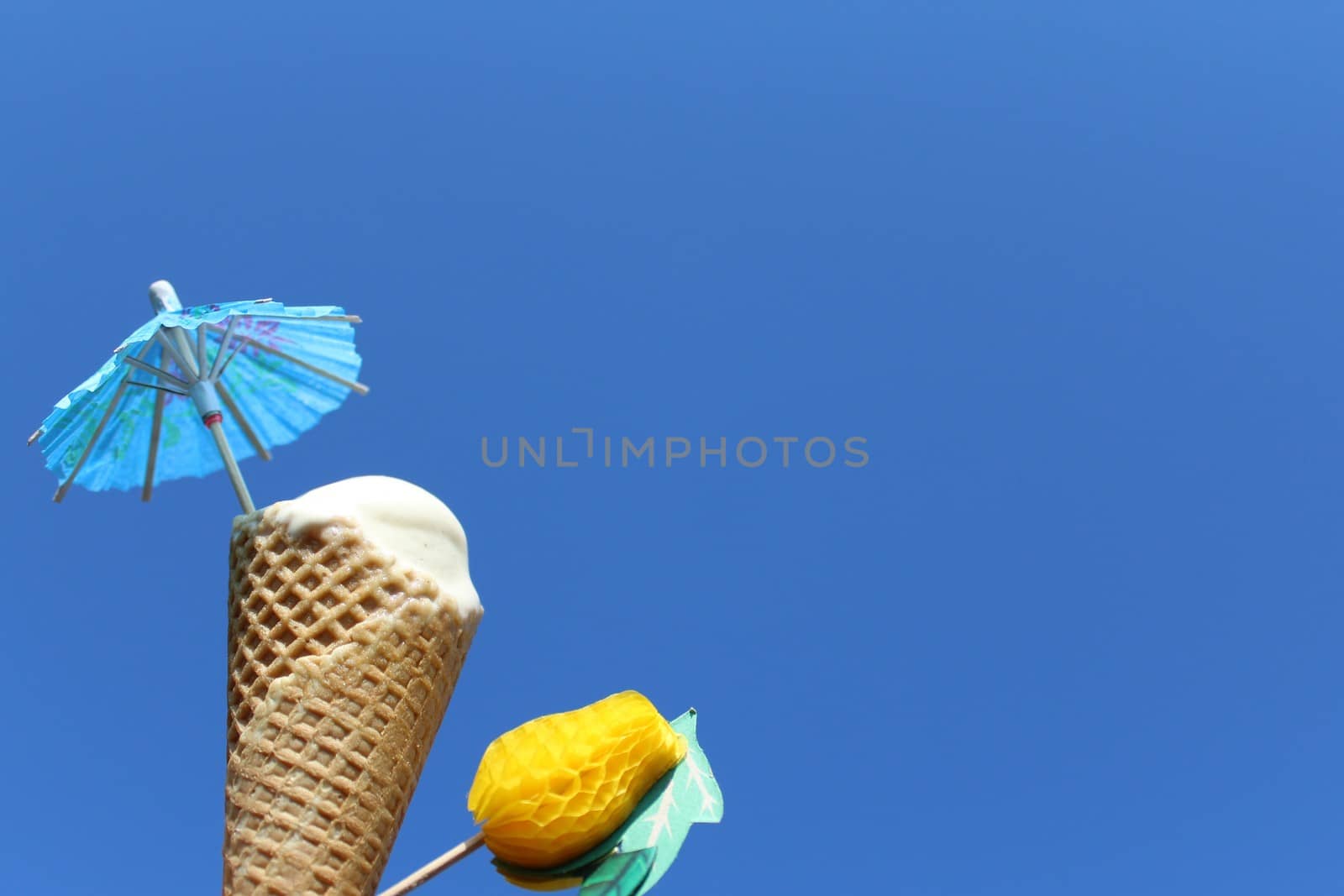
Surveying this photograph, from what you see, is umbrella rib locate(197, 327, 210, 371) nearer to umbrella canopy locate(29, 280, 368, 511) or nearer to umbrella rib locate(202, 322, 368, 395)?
umbrella canopy locate(29, 280, 368, 511)

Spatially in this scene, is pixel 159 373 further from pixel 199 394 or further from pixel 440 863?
pixel 440 863

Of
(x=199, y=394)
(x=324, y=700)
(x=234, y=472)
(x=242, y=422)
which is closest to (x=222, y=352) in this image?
(x=199, y=394)

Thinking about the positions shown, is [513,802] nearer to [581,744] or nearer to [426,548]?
[581,744]

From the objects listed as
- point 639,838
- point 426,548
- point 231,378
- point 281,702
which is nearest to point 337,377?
point 231,378

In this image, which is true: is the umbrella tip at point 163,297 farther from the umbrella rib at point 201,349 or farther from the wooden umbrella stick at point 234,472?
the wooden umbrella stick at point 234,472

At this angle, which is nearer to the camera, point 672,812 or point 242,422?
point 672,812

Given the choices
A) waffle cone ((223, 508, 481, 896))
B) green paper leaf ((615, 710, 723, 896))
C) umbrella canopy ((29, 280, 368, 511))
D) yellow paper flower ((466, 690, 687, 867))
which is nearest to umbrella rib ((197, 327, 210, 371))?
umbrella canopy ((29, 280, 368, 511))

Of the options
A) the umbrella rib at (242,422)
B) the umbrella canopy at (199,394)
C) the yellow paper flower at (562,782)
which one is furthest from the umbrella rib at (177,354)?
the yellow paper flower at (562,782)
